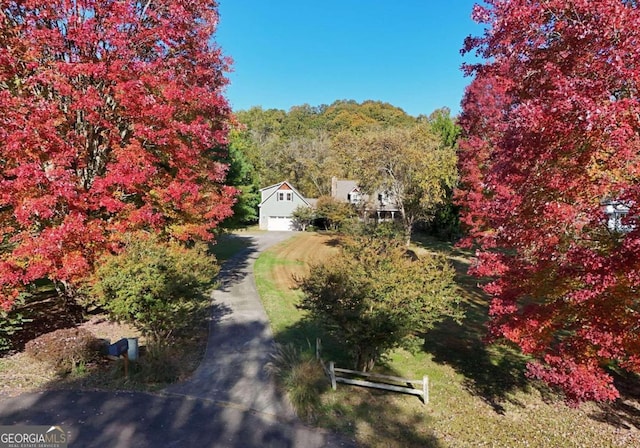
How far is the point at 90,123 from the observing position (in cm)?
1271

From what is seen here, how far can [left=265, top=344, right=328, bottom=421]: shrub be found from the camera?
941cm

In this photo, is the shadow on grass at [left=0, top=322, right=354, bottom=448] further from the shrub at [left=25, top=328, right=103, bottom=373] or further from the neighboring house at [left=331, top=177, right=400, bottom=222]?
the neighboring house at [left=331, top=177, right=400, bottom=222]

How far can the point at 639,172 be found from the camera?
19.5ft

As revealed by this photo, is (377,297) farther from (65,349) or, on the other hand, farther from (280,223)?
(280,223)

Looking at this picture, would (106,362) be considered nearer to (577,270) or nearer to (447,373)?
(447,373)

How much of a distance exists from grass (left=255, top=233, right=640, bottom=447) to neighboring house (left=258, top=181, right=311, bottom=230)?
3816cm

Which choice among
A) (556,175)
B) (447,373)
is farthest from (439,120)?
(556,175)

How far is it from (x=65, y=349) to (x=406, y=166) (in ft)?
96.8

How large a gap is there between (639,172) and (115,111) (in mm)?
13960

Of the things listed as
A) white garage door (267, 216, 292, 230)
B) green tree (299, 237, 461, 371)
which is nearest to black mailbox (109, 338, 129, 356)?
green tree (299, 237, 461, 371)

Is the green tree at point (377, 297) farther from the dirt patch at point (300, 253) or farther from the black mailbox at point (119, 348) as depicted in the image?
the dirt patch at point (300, 253)

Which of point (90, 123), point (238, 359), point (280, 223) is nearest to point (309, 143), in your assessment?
point (280, 223)

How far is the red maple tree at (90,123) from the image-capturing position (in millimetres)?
10375

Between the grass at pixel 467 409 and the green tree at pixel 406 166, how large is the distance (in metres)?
19.4
